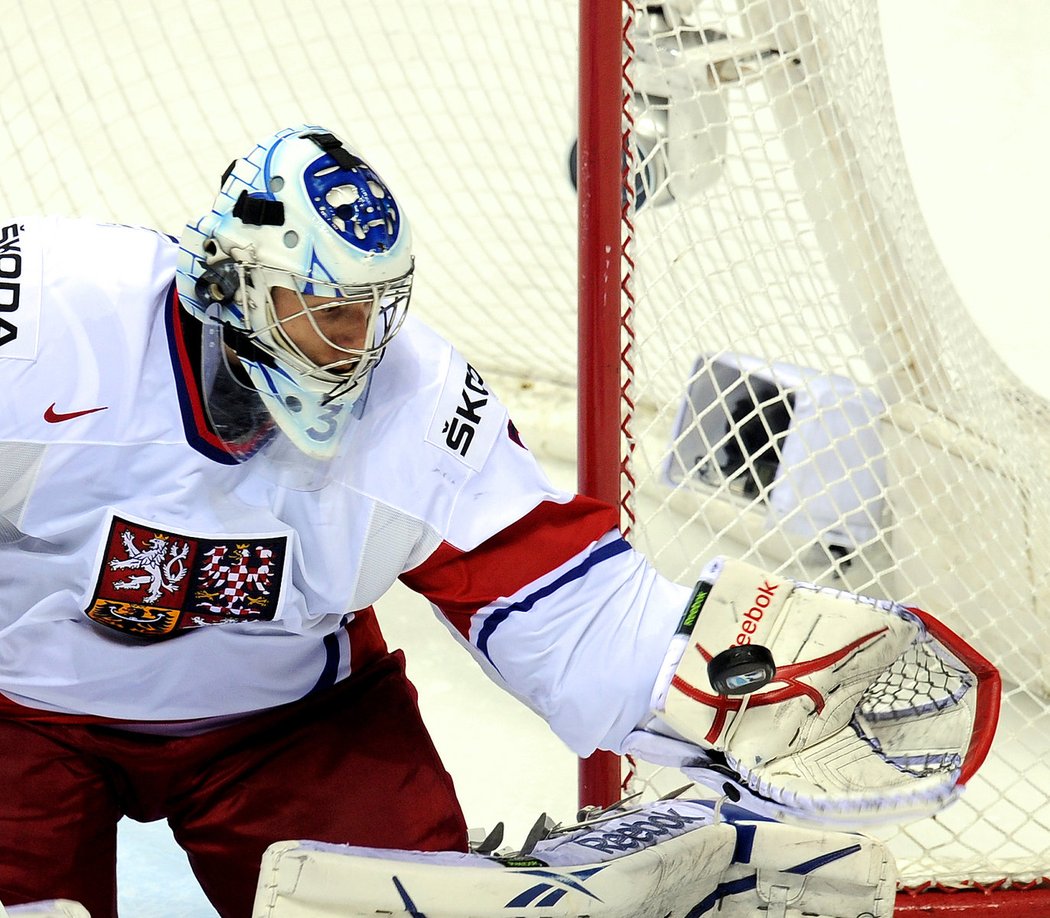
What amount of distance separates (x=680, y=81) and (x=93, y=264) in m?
0.87

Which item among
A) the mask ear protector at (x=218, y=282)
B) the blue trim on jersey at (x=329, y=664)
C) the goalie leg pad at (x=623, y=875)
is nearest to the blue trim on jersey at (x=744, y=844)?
the goalie leg pad at (x=623, y=875)

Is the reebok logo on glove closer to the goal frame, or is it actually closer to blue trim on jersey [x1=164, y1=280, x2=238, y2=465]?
the goal frame

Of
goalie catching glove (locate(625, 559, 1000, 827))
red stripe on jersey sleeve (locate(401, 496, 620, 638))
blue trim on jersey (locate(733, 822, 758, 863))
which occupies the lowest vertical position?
blue trim on jersey (locate(733, 822, 758, 863))

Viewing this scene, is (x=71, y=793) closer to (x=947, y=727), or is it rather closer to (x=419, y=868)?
(x=419, y=868)

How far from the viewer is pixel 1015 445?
2367 millimetres

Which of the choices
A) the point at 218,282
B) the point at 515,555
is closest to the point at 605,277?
the point at 515,555

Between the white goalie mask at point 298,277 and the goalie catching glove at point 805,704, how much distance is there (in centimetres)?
43

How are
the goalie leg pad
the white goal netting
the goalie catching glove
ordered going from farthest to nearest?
the white goal netting < the goalie catching glove < the goalie leg pad

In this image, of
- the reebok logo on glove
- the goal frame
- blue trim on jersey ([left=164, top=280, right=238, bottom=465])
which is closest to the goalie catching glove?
the reebok logo on glove

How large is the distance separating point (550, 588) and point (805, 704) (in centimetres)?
28

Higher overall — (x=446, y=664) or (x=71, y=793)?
(x=71, y=793)

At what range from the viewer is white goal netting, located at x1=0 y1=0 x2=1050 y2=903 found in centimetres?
212

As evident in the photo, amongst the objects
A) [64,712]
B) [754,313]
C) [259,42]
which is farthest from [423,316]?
[64,712]

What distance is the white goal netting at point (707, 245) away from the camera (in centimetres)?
212
